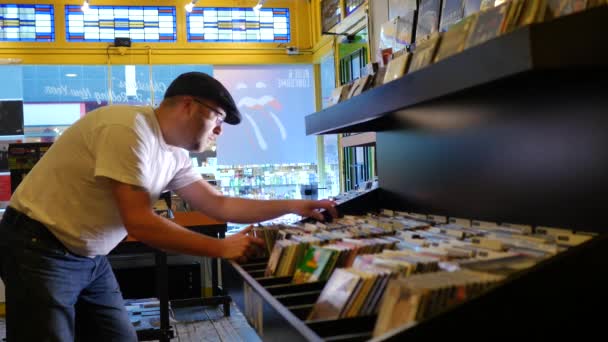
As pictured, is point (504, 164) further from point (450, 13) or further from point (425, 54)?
point (450, 13)

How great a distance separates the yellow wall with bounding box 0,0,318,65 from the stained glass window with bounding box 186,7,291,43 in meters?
0.07

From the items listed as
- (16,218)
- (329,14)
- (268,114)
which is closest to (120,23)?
(268,114)

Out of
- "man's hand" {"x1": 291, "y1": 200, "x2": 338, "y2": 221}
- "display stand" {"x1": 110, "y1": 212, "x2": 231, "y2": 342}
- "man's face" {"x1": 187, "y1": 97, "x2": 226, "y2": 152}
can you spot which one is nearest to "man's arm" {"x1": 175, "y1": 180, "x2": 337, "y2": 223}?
"man's hand" {"x1": 291, "y1": 200, "x2": 338, "y2": 221}

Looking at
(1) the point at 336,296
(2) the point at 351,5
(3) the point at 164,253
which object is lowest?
(3) the point at 164,253

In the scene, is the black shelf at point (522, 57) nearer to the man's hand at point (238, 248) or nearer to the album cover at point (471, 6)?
the album cover at point (471, 6)

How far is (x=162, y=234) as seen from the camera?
1.52 meters

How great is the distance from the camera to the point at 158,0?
255 inches

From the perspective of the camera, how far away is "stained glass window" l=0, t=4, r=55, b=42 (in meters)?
6.16

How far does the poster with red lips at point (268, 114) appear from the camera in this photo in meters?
6.63

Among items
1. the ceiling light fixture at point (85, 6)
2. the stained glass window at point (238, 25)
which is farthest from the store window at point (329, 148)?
the ceiling light fixture at point (85, 6)

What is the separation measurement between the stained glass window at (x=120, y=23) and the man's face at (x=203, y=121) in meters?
4.99

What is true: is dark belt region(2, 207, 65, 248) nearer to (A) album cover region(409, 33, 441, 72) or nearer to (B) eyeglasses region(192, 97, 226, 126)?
(B) eyeglasses region(192, 97, 226, 126)

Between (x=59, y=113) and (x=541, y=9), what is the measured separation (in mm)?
6215

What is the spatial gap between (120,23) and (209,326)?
369 cm
